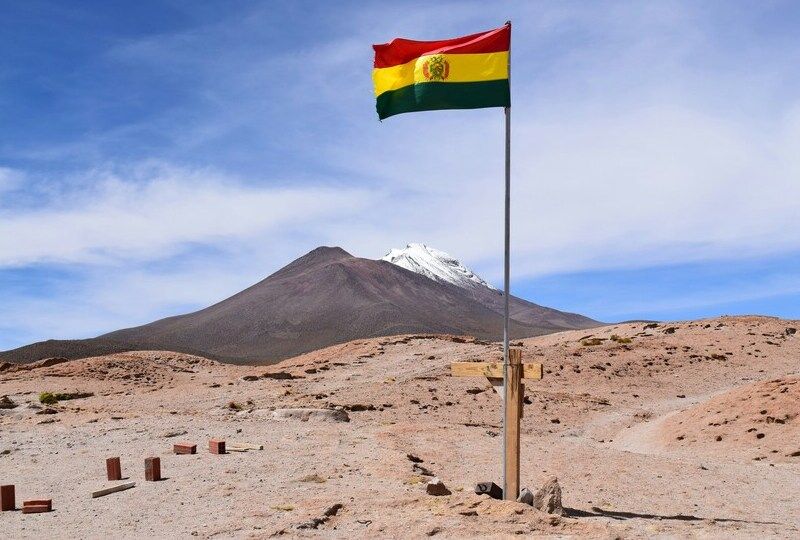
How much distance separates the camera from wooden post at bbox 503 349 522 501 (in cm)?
1162

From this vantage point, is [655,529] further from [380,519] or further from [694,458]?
[694,458]

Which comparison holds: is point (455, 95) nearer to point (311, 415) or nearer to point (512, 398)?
point (512, 398)

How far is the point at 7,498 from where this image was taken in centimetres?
1187

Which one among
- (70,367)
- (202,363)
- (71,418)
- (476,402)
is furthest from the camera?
(202,363)

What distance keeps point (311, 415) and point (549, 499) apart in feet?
36.6

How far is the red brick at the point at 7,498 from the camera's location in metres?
11.8

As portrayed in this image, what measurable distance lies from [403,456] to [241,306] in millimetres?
168958

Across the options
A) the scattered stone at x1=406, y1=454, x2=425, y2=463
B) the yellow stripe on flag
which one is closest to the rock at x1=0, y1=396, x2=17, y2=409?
the scattered stone at x1=406, y1=454, x2=425, y2=463

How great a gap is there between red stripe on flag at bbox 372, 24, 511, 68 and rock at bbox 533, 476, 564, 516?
20.6 feet

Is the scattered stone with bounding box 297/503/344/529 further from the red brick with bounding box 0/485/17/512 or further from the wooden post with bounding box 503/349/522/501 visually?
the red brick with bounding box 0/485/17/512

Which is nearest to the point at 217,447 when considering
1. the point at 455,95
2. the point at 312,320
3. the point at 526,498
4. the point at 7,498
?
the point at 7,498

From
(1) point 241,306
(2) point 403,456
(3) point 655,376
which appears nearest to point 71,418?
(2) point 403,456

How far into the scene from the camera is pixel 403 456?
15.1 metres

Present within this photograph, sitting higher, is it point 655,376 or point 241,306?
point 241,306
